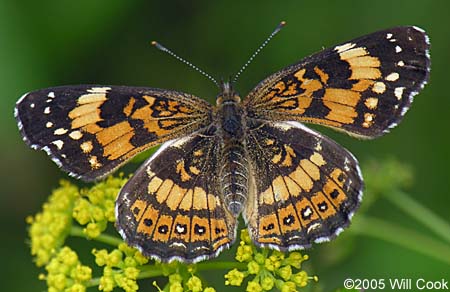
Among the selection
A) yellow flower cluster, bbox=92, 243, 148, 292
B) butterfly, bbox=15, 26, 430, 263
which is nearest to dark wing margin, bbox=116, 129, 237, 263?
butterfly, bbox=15, 26, 430, 263

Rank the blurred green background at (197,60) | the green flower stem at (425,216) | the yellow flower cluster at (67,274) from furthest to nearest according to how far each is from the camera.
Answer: the blurred green background at (197,60) < the green flower stem at (425,216) < the yellow flower cluster at (67,274)

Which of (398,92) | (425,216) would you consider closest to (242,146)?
(398,92)

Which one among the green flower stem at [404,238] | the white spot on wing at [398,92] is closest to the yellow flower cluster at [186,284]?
the white spot on wing at [398,92]

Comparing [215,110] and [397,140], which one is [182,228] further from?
[397,140]

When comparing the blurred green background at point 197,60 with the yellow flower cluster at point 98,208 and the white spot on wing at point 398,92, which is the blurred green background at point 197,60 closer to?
the yellow flower cluster at point 98,208

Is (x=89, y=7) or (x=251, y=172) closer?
(x=251, y=172)

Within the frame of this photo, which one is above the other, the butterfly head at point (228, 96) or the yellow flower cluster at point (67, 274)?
the butterfly head at point (228, 96)

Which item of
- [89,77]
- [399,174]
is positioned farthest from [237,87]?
[399,174]
